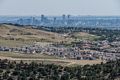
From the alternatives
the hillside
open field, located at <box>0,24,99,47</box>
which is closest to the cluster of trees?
open field, located at <box>0,24,99,47</box>

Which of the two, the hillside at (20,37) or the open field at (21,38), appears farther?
the hillside at (20,37)

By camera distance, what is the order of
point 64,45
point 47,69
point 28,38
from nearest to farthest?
point 47,69
point 64,45
point 28,38

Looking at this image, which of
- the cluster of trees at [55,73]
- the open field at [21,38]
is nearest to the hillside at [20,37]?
the open field at [21,38]

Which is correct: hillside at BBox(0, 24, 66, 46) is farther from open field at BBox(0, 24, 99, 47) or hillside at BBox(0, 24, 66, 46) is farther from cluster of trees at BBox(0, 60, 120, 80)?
cluster of trees at BBox(0, 60, 120, 80)

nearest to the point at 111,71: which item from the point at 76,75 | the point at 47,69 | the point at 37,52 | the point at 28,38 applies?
the point at 76,75

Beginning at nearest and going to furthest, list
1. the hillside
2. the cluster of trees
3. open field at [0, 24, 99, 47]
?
the cluster of trees
open field at [0, 24, 99, 47]
the hillside

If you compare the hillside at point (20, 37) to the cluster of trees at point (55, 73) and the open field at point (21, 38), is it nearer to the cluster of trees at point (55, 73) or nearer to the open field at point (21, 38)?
the open field at point (21, 38)

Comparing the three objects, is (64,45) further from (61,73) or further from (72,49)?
(61,73)

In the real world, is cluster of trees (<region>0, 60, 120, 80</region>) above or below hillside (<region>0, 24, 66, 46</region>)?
above
